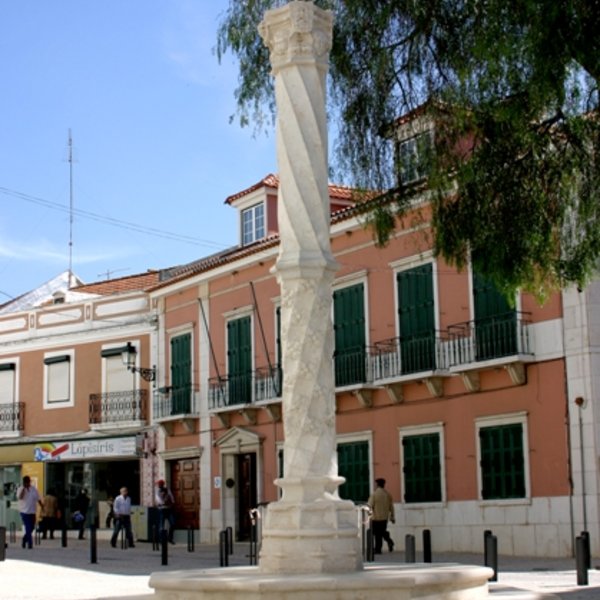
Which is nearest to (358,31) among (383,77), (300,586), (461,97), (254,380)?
(383,77)

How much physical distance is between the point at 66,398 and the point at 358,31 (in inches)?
918

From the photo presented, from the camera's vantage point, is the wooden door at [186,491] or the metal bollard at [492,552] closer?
the metal bollard at [492,552]

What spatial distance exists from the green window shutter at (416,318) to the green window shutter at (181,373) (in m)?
9.01

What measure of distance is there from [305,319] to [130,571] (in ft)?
33.3

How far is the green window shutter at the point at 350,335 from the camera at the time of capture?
26.4 meters

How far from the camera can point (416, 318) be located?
82.5 ft

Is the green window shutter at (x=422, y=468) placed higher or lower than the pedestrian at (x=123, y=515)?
higher

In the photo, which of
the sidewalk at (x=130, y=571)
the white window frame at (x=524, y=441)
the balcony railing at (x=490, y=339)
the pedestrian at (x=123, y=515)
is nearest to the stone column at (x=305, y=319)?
the sidewalk at (x=130, y=571)

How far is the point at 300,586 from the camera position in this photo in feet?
32.4

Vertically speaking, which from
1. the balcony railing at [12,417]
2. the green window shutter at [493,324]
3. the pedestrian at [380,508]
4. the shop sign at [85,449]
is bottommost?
the pedestrian at [380,508]

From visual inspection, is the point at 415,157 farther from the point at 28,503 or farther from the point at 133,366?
the point at 133,366

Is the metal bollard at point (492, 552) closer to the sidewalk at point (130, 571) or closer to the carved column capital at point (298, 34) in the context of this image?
the sidewalk at point (130, 571)

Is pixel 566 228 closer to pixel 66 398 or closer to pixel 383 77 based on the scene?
pixel 383 77

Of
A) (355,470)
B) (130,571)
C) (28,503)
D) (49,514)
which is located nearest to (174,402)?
(49,514)
